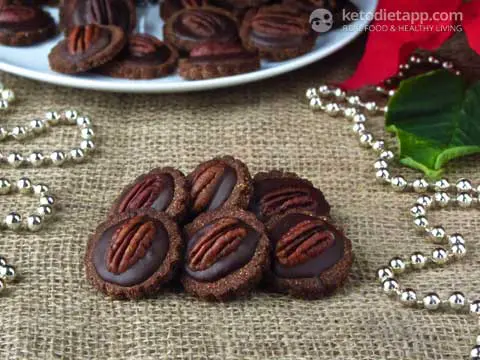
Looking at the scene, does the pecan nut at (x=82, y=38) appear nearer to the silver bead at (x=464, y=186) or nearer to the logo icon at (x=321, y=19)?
the logo icon at (x=321, y=19)

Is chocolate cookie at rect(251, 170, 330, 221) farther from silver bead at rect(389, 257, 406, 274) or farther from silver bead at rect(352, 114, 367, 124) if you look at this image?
silver bead at rect(352, 114, 367, 124)

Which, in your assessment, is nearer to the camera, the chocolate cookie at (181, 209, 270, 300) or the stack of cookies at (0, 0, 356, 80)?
the chocolate cookie at (181, 209, 270, 300)

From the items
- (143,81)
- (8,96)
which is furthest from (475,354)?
(8,96)

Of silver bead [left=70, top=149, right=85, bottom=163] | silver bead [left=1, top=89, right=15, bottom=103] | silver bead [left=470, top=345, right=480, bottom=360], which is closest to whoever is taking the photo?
silver bead [left=470, top=345, right=480, bottom=360]

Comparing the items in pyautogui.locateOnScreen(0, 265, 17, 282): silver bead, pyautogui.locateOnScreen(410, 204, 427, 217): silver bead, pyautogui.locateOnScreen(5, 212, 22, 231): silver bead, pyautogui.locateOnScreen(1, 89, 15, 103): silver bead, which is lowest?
pyautogui.locateOnScreen(0, 265, 17, 282): silver bead

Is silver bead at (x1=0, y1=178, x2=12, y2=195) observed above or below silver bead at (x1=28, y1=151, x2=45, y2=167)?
below

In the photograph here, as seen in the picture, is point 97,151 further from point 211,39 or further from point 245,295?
point 245,295

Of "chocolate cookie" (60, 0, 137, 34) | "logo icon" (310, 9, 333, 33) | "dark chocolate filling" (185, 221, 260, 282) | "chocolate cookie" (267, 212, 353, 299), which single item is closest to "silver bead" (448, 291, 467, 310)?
"chocolate cookie" (267, 212, 353, 299)

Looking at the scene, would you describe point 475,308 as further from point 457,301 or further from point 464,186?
point 464,186
